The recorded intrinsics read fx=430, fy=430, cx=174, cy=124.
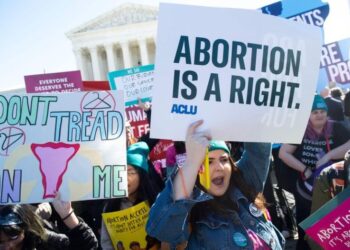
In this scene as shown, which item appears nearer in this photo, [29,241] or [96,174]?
[29,241]

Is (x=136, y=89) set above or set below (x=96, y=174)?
above

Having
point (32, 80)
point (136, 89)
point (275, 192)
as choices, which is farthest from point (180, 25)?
point (32, 80)

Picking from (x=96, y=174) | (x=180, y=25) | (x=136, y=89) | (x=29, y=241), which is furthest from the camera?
(x=136, y=89)

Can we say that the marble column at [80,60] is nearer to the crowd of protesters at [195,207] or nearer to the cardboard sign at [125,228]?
the crowd of protesters at [195,207]

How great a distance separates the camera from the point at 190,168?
1.46 metres

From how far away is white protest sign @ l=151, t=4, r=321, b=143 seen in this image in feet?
5.09

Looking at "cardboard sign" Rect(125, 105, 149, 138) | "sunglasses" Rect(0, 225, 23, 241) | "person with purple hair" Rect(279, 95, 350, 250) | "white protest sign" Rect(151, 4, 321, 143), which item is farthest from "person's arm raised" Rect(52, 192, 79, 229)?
"cardboard sign" Rect(125, 105, 149, 138)

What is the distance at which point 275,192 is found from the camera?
488 cm

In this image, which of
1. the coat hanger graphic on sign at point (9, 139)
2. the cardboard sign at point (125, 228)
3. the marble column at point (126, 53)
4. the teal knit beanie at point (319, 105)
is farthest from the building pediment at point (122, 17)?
the cardboard sign at point (125, 228)

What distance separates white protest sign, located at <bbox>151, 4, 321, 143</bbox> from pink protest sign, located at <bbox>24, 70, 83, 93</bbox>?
4347 mm

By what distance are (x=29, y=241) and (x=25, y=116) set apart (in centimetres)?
67

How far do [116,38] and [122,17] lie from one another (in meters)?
2.66

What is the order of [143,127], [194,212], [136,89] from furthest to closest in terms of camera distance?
[136,89]
[143,127]
[194,212]

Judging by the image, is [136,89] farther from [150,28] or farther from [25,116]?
[150,28]
